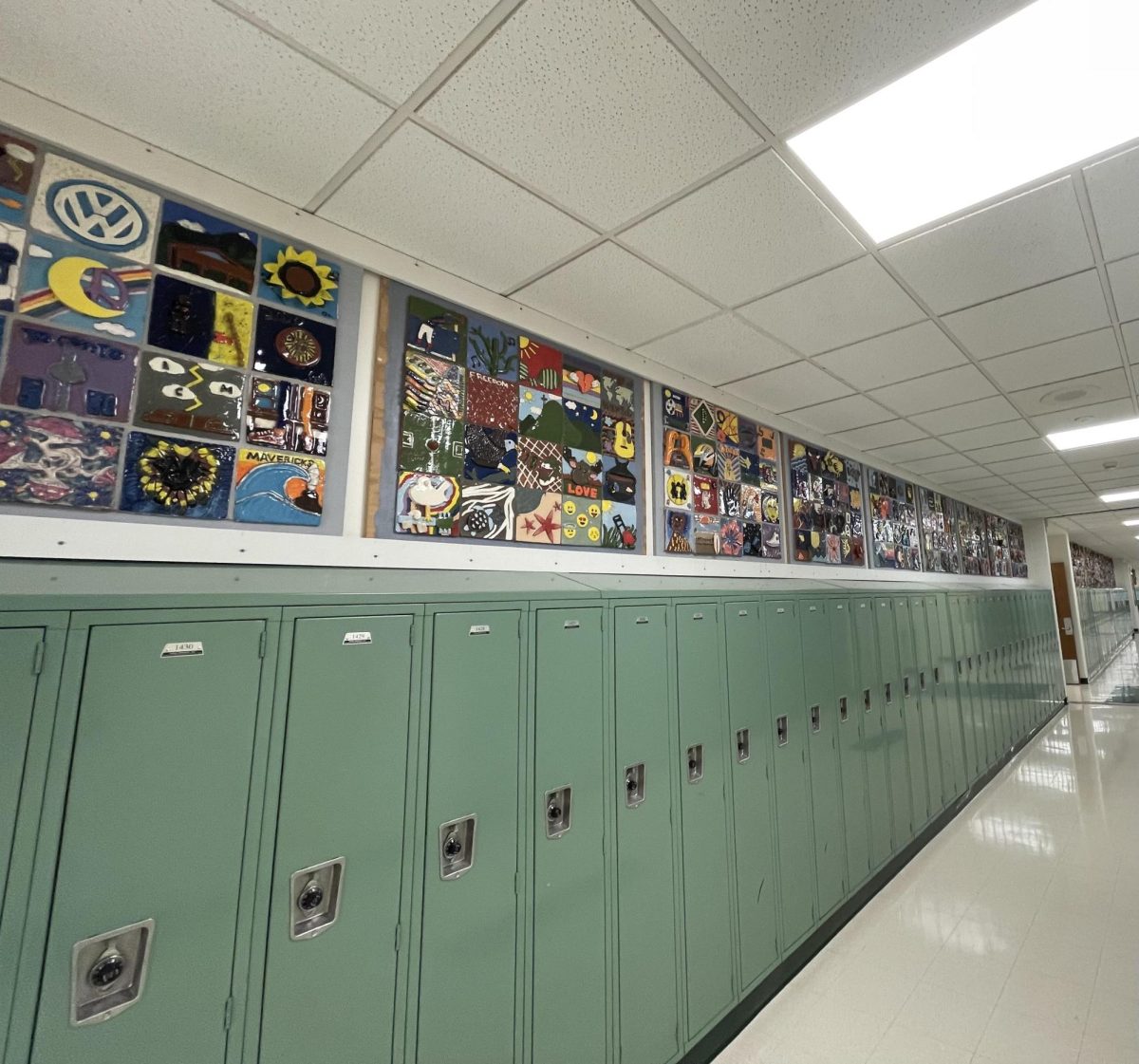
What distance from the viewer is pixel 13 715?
3.34ft

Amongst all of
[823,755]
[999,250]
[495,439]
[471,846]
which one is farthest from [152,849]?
[823,755]

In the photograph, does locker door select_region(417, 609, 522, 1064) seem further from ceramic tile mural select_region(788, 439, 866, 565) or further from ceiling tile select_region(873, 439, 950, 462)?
ceiling tile select_region(873, 439, 950, 462)

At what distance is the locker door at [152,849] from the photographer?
104 centimetres

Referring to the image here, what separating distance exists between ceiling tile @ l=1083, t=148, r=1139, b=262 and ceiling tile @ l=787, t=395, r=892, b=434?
1506mm

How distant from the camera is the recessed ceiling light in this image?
13.8ft

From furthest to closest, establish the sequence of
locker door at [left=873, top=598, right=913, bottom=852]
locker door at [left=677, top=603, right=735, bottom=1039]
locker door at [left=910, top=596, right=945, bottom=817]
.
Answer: locker door at [left=910, top=596, right=945, bottom=817] → locker door at [left=873, top=598, right=913, bottom=852] → locker door at [left=677, top=603, right=735, bottom=1039]

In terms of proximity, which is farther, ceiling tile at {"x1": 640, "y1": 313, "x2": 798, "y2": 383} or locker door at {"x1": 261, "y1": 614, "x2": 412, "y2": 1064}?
ceiling tile at {"x1": 640, "y1": 313, "x2": 798, "y2": 383}

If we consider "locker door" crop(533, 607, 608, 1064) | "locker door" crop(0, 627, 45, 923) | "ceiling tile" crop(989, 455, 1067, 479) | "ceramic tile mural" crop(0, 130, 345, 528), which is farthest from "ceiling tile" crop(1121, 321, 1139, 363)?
"locker door" crop(0, 627, 45, 923)

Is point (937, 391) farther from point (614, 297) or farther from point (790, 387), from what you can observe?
point (614, 297)

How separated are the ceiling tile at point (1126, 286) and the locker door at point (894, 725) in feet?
7.04

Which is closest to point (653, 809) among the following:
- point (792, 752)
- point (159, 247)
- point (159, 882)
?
point (792, 752)

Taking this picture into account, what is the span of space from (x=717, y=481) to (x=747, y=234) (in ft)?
5.17

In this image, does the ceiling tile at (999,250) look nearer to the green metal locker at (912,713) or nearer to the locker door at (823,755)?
the locker door at (823,755)

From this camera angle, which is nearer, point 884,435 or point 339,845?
point 339,845
